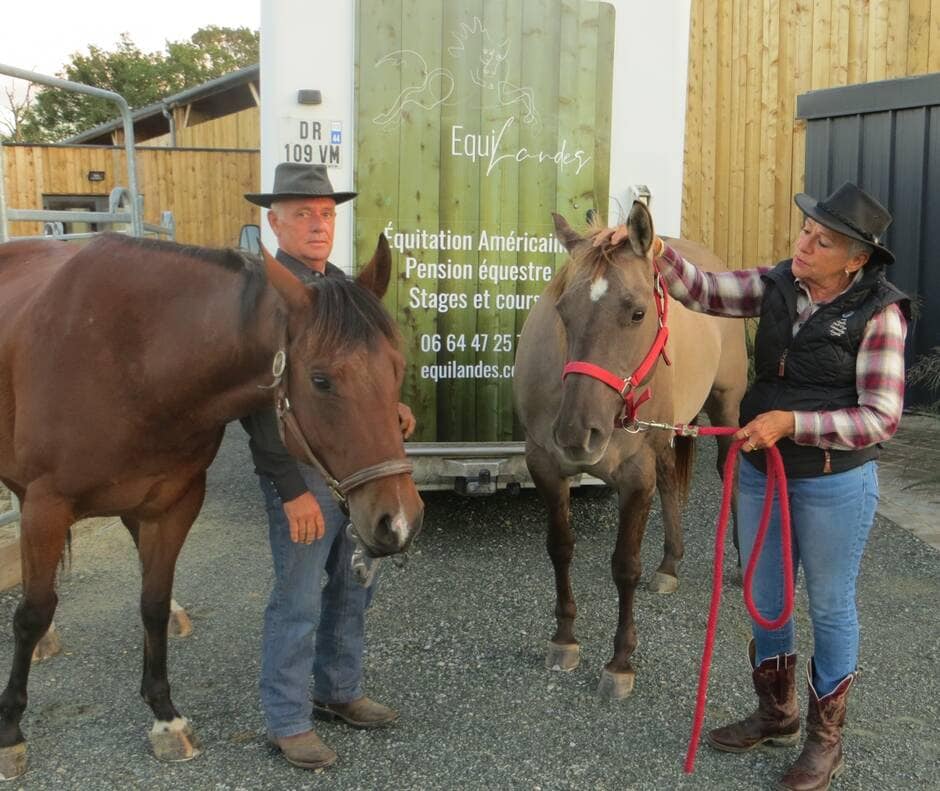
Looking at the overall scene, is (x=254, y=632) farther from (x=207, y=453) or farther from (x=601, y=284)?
(x=601, y=284)

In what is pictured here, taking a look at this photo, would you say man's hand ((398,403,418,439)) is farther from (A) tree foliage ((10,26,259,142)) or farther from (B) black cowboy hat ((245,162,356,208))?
(A) tree foliage ((10,26,259,142))

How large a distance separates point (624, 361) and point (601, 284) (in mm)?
255

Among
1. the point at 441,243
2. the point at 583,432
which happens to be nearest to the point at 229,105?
the point at 441,243

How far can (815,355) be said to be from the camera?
8.15 feet

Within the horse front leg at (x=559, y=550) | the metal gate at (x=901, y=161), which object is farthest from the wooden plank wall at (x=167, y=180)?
the horse front leg at (x=559, y=550)

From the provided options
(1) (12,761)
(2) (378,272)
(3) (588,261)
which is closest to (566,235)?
(3) (588,261)

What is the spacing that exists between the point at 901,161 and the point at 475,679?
6.78m

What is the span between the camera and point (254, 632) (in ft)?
12.5

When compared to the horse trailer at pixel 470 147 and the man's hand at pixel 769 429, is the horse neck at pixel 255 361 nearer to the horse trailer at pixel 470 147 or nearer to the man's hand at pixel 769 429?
the man's hand at pixel 769 429

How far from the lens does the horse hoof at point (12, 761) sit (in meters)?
2.66

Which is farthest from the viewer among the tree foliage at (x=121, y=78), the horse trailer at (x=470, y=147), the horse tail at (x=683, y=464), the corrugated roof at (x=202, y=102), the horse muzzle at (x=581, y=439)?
the tree foliage at (x=121, y=78)

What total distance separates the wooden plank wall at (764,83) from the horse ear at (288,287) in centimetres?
714

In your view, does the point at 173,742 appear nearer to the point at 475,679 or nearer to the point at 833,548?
the point at 475,679

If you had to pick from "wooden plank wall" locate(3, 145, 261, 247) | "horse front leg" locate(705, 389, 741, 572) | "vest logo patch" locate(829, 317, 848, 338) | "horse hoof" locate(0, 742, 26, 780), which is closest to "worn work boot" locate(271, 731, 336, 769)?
"horse hoof" locate(0, 742, 26, 780)
